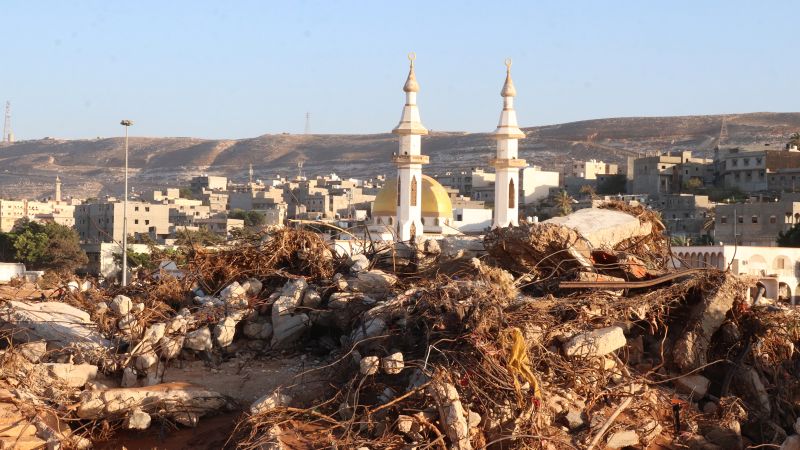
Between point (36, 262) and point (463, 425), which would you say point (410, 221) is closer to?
point (36, 262)

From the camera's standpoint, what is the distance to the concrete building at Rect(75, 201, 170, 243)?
244 feet

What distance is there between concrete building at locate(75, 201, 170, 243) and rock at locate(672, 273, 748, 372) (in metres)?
66.5

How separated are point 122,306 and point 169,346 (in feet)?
2.79

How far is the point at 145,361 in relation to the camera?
8398 mm

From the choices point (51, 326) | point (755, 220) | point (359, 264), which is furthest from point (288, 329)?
point (755, 220)

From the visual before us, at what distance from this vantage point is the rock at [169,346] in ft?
28.0

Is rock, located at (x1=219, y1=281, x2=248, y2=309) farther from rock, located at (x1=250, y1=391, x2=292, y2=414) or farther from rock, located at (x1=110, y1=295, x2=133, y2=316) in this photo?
rock, located at (x1=250, y1=391, x2=292, y2=414)

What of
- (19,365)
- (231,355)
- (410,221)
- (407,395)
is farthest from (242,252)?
(410,221)

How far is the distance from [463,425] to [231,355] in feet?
8.21

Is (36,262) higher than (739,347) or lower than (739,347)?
lower

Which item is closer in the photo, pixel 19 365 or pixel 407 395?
pixel 407 395

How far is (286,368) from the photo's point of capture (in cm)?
864

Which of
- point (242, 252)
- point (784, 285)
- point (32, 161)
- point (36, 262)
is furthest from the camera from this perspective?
point (32, 161)

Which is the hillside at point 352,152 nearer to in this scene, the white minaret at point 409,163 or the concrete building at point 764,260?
the white minaret at point 409,163
